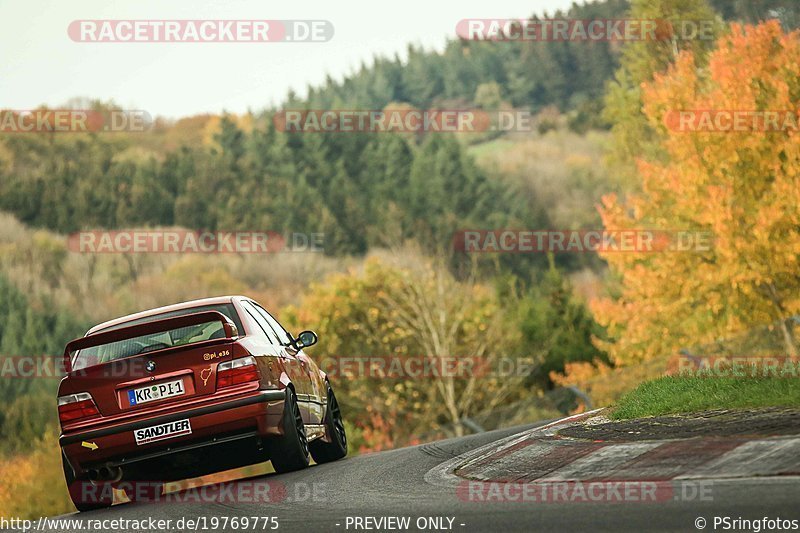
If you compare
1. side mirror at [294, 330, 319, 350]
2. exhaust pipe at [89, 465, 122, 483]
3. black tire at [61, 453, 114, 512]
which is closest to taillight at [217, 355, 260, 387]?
exhaust pipe at [89, 465, 122, 483]

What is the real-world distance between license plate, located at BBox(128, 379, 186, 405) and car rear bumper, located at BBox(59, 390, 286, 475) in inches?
6.6

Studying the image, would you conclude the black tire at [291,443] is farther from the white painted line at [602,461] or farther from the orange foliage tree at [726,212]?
the orange foliage tree at [726,212]

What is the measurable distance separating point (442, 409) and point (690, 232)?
44.9 ft

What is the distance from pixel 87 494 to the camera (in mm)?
11055

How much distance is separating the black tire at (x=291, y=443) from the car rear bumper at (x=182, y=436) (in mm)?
400

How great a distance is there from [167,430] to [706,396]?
4789 mm

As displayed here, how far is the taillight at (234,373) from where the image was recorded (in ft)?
34.4

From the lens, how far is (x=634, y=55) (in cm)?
7844

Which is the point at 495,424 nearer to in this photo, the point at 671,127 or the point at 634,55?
the point at 671,127

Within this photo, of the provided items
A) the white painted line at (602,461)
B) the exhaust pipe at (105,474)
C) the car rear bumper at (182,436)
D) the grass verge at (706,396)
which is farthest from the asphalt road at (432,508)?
the grass verge at (706,396)

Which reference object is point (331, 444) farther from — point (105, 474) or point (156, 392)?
point (156, 392)

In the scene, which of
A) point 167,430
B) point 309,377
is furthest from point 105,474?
point 309,377

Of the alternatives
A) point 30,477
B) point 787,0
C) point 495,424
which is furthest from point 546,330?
point 787,0

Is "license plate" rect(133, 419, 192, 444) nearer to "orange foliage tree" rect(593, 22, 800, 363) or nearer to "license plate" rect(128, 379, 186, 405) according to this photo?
"license plate" rect(128, 379, 186, 405)
